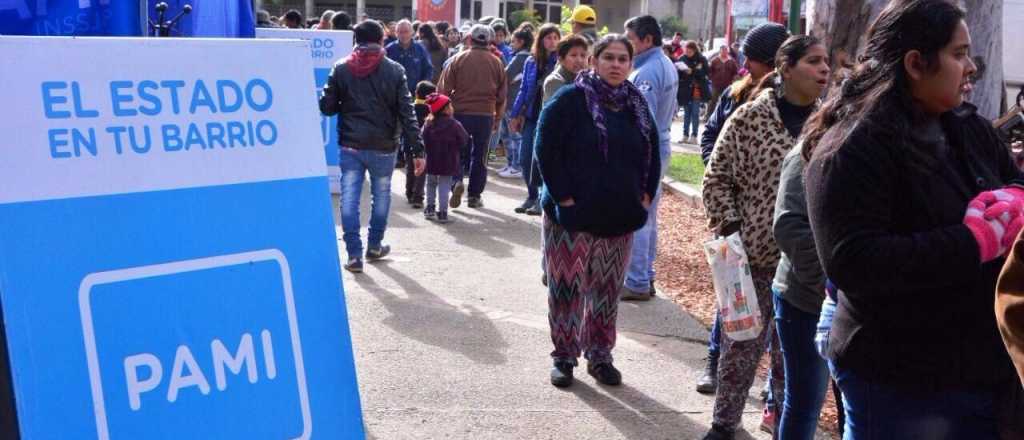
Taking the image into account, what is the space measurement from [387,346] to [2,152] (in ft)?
13.8

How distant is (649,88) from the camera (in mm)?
7734

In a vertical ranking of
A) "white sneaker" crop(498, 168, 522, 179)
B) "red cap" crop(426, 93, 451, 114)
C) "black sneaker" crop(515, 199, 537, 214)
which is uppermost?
"red cap" crop(426, 93, 451, 114)

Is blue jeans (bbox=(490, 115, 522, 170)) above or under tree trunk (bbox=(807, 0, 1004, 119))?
under

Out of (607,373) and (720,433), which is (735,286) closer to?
(720,433)

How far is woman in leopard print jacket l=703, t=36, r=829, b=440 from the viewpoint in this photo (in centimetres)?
488

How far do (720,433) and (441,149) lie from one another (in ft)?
20.7

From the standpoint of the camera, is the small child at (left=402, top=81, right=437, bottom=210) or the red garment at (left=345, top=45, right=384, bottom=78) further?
the small child at (left=402, top=81, right=437, bottom=210)

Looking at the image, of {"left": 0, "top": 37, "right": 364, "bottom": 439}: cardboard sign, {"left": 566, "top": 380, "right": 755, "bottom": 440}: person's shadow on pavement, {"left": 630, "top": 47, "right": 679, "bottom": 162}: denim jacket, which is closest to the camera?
{"left": 0, "top": 37, "right": 364, "bottom": 439}: cardboard sign

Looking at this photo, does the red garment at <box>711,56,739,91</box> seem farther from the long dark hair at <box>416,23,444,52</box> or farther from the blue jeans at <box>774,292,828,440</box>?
the blue jeans at <box>774,292,828,440</box>

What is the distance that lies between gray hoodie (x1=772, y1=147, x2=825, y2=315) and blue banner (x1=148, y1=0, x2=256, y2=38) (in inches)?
86.5

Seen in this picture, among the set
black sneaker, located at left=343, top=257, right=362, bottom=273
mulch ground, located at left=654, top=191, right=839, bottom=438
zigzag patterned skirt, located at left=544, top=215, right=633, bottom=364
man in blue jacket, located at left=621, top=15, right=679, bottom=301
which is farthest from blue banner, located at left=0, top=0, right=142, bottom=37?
black sneaker, located at left=343, top=257, right=362, bottom=273

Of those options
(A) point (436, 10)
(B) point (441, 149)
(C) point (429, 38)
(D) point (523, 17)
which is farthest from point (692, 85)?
(D) point (523, 17)

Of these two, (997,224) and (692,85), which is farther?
(692,85)

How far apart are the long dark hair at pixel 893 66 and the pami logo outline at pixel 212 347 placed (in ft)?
4.64
